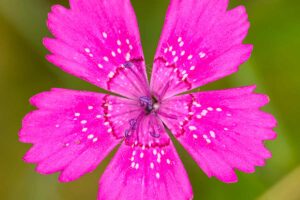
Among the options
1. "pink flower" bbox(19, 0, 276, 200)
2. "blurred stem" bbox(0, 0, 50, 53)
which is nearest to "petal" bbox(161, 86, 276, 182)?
"pink flower" bbox(19, 0, 276, 200)

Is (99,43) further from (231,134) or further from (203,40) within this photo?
(231,134)

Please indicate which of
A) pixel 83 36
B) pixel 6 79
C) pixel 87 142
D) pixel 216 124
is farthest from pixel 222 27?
pixel 6 79

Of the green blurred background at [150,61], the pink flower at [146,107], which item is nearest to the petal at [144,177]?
the pink flower at [146,107]

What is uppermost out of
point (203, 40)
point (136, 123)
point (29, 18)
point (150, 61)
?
point (29, 18)

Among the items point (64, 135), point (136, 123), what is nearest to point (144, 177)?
point (136, 123)

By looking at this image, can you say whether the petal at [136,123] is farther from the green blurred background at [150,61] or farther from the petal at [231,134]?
the green blurred background at [150,61]

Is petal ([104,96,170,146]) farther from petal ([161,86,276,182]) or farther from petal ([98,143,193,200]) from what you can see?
petal ([161,86,276,182])
